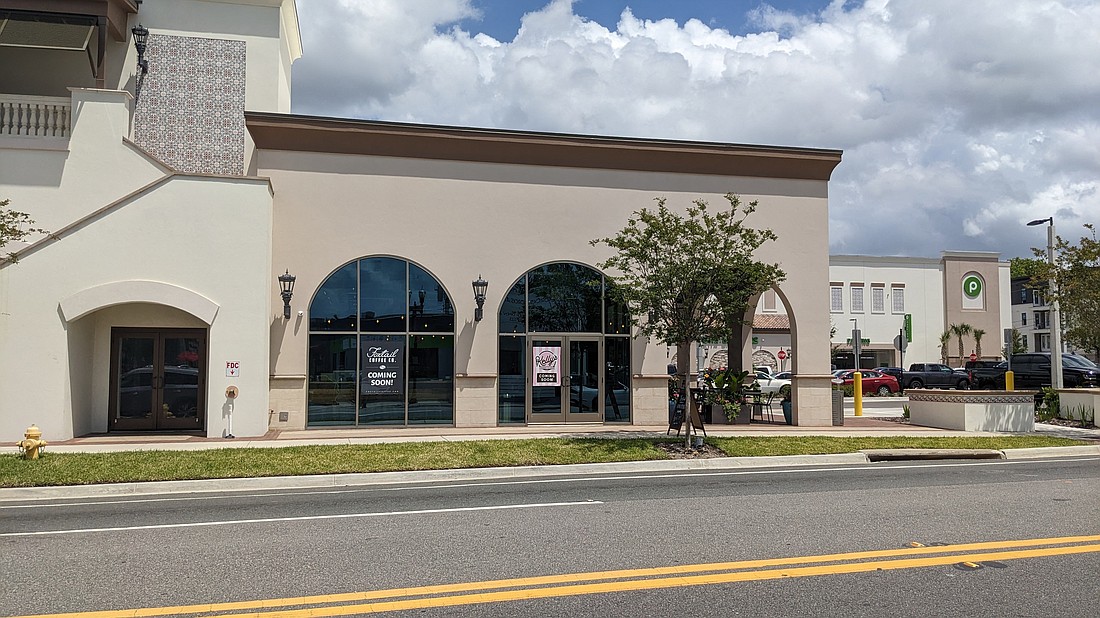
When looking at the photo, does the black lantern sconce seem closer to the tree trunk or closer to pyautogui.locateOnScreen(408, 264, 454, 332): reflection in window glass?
pyautogui.locateOnScreen(408, 264, 454, 332): reflection in window glass

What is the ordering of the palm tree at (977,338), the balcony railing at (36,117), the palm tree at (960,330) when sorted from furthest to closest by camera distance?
the palm tree at (977,338) < the palm tree at (960,330) < the balcony railing at (36,117)

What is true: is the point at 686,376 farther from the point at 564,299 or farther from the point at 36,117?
the point at 36,117

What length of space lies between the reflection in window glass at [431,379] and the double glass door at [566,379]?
1.89 m

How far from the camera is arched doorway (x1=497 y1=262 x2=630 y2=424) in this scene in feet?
64.7

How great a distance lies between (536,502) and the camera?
34.1 ft

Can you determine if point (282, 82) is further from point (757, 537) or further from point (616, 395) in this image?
point (757, 537)

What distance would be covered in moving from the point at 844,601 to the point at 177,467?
1050 centimetres

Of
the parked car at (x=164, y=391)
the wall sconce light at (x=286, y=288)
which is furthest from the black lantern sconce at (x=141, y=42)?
the parked car at (x=164, y=391)

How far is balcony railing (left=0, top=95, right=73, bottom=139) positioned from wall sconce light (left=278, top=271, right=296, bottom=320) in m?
5.42

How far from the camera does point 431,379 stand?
1925 centimetres

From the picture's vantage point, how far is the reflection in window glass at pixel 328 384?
1867 cm

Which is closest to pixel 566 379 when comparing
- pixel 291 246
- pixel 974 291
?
pixel 291 246

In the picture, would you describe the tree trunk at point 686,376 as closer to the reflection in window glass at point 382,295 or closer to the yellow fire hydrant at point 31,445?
the reflection in window glass at point 382,295

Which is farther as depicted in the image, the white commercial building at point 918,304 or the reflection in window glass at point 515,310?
the white commercial building at point 918,304
